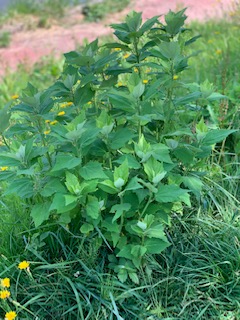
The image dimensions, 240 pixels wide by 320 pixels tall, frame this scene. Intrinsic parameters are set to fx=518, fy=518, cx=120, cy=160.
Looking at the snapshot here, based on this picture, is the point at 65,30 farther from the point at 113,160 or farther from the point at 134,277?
the point at 134,277

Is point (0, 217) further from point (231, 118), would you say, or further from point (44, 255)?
point (231, 118)

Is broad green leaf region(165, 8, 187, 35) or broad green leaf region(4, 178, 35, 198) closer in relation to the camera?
broad green leaf region(4, 178, 35, 198)

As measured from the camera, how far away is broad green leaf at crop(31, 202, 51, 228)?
6.85 ft

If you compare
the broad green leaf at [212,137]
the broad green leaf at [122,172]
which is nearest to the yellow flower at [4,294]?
the broad green leaf at [122,172]

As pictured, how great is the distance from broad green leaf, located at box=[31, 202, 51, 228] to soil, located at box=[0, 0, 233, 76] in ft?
13.2

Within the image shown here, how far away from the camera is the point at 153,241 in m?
2.13

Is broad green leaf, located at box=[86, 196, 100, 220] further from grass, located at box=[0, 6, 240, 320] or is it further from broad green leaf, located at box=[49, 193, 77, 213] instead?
grass, located at box=[0, 6, 240, 320]

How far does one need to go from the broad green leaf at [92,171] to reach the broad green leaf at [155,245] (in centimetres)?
35

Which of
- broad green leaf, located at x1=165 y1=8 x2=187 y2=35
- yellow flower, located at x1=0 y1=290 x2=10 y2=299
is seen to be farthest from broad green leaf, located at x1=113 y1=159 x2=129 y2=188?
broad green leaf, located at x1=165 y1=8 x2=187 y2=35

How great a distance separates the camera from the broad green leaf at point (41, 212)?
6.85 ft

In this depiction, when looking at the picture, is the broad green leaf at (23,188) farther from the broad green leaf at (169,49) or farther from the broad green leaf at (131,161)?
the broad green leaf at (169,49)

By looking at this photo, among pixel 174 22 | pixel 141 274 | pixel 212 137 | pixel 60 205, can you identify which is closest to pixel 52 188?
pixel 60 205

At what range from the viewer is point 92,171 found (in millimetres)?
2033

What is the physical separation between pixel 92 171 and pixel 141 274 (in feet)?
1.77
